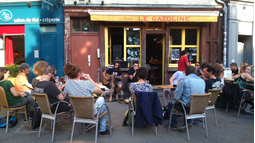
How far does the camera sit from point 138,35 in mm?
8273

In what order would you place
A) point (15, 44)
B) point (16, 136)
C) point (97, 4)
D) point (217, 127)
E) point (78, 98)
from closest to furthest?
point (78, 98)
point (16, 136)
point (217, 127)
point (97, 4)
point (15, 44)

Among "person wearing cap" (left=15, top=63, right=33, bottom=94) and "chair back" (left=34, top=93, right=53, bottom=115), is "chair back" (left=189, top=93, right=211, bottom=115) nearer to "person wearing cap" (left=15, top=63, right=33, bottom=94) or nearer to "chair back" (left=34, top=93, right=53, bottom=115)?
"chair back" (left=34, top=93, right=53, bottom=115)

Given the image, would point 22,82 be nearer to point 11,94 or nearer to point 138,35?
point 11,94

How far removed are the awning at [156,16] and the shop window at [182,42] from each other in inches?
37.1

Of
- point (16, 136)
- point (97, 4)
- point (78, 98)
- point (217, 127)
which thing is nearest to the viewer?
point (78, 98)

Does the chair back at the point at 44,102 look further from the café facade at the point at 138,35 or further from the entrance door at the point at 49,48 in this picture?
the entrance door at the point at 49,48

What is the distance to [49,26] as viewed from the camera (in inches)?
318

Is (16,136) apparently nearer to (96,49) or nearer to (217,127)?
(217,127)

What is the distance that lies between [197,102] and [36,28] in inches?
291

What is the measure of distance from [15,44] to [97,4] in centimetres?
454

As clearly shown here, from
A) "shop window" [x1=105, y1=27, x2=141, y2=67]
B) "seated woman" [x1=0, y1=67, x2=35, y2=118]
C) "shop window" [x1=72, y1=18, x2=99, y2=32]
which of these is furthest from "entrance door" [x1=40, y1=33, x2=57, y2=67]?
"seated woman" [x1=0, y1=67, x2=35, y2=118]

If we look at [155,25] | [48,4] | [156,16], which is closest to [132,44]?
[155,25]

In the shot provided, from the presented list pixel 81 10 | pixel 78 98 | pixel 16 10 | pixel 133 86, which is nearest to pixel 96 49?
pixel 81 10

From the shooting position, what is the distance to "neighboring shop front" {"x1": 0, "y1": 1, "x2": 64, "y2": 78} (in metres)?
7.86
